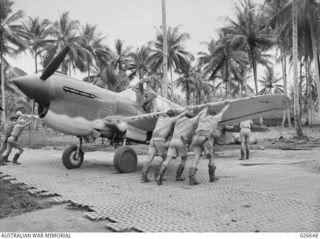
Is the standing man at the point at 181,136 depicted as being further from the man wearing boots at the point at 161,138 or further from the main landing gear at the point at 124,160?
the main landing gear at the point at 124,160

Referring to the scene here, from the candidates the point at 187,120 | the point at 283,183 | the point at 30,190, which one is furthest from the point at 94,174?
the point at 283,183

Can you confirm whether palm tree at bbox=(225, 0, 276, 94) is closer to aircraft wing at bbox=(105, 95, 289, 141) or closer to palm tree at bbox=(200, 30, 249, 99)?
palm tree at bbox=(200, 30, 249, 99)

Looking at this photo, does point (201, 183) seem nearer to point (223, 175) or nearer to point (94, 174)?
point (223, 175)

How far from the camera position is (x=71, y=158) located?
9555 mm

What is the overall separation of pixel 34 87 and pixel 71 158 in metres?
2.29

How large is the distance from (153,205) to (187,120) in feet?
8.67

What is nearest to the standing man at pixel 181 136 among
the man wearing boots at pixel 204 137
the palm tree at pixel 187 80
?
the man wearing boots at pixel 204 137

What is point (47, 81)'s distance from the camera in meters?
8.52

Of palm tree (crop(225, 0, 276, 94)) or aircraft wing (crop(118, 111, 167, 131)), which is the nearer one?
aircraft wing (crop(118, 111, 167, 131))

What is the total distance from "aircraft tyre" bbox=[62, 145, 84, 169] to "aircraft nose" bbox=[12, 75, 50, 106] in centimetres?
168

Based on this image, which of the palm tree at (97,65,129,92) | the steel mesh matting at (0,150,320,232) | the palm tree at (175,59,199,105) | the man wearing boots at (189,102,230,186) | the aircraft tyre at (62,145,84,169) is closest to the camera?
the steel mesh matting at (0,150,320,232)

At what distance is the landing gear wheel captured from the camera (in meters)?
8.51

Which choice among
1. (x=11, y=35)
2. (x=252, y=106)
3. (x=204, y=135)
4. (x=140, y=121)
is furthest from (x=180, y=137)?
(x=11, y=35)

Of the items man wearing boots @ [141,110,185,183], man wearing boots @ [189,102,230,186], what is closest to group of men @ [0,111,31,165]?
man wearing boots @ [141,110,185,183]
